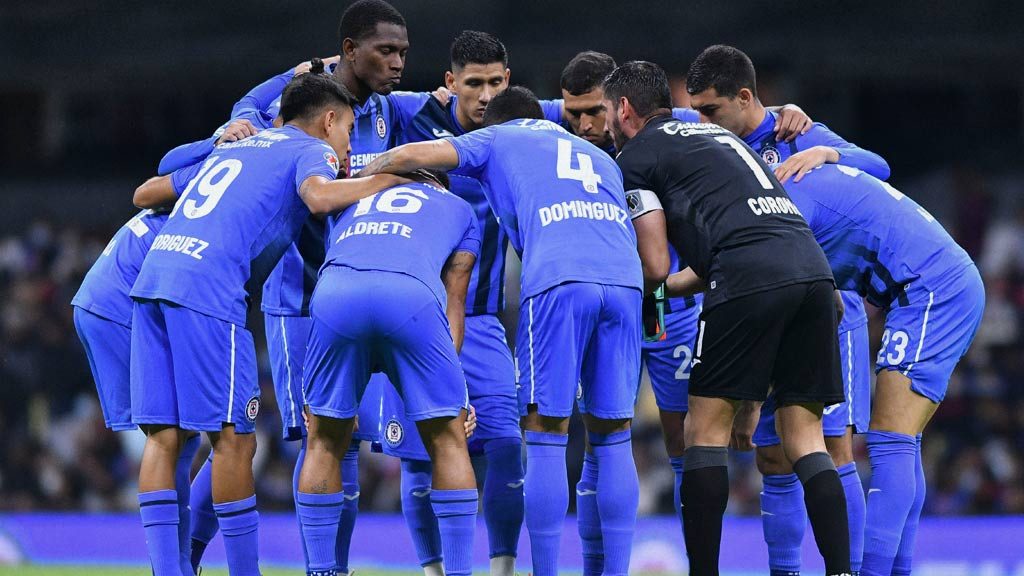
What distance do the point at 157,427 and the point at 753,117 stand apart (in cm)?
336

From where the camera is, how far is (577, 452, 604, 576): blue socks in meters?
6.01

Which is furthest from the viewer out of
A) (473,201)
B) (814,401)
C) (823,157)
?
(473,201)

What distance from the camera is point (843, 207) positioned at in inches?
235

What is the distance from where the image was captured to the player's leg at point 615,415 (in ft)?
18.0

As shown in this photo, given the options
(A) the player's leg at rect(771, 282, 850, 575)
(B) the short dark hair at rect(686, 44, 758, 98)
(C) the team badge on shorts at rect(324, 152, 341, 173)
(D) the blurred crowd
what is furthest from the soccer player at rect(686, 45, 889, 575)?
(D) the blurred crowd

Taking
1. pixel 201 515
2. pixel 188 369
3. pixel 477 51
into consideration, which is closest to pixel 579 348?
pixel 188 369

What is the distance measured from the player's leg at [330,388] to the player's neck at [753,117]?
236cm

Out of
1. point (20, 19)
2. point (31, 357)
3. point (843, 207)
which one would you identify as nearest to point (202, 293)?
point (843, 207)

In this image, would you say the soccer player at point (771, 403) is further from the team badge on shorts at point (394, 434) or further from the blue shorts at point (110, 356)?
the blue shorts at point (110, 356)

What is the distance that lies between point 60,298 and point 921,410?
39.1 feet

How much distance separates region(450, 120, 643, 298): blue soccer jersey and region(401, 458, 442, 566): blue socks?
1442 millimetres

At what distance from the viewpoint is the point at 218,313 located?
5.52 m

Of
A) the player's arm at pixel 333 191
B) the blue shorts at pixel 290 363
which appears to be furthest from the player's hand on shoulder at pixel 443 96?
the player's arm at pixel 333 191

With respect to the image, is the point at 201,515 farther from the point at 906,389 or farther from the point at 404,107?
the point at 906,389
